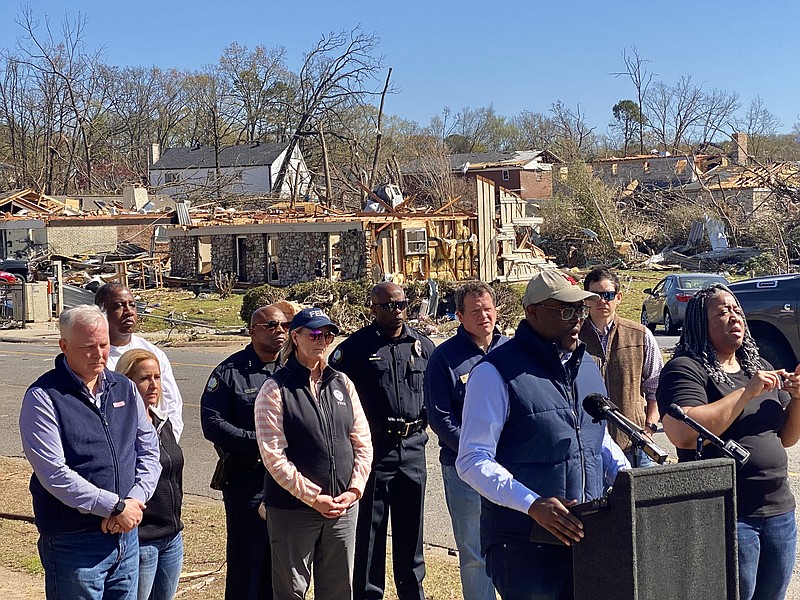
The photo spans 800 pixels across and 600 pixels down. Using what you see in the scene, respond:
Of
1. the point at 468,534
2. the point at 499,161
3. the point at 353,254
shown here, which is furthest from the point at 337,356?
the point at 499,161

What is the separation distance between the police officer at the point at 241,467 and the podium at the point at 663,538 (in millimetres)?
2555

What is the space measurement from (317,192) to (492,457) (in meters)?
61.5

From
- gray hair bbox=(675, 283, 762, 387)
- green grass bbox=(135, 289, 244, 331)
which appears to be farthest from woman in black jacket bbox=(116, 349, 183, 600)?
green grass bbox=(135, 289, 244, 331)

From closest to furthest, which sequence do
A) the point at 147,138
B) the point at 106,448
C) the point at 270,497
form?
the point at 106,448 → the point at 270,497 → the point at 147,138

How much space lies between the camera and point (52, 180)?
72.8 m

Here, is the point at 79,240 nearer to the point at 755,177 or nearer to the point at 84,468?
the point at 755,177

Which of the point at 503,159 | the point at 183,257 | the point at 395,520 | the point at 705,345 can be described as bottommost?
the point at 395,520

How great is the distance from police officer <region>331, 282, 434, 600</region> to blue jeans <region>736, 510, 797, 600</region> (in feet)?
7.22

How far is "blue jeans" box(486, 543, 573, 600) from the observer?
361 cm

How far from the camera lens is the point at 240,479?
18.0ft

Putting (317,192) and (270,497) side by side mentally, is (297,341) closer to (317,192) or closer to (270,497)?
(270,497)

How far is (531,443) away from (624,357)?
2.52 metres

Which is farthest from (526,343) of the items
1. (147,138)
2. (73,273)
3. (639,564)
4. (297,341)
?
(147,138)

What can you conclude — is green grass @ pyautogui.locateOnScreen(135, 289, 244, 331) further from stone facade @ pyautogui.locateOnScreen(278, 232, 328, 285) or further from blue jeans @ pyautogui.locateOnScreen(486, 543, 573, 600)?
blue jeans @ pyautogui.locateOnScreen(486, 543, 573, 600)
